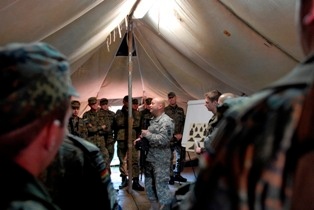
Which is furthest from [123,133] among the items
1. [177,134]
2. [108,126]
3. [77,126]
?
[177,134]

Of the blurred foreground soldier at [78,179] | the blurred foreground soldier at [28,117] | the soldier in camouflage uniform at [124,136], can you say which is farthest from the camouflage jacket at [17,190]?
the soldier in camouflage uniform at [124,136]

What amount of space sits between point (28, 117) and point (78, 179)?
52 centimetres

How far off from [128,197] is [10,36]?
3058 mm

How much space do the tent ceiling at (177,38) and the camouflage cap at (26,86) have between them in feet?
5.67

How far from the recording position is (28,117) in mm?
785

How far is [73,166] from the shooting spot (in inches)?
49.4

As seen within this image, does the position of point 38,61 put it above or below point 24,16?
below

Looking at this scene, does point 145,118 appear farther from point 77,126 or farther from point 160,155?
point 160,155

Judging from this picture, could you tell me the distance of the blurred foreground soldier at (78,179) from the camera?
3.96ft

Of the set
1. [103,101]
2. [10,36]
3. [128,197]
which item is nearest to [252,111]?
[10,36]

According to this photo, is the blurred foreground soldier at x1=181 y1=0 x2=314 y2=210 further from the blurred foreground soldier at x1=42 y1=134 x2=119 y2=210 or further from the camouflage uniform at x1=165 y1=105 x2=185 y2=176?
the camouflage uniform at x1=165 y1=105 x2=185 y2=176

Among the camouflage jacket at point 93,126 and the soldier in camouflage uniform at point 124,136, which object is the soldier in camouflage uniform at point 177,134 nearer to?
the soldier in camouflage uniform at point 124,136

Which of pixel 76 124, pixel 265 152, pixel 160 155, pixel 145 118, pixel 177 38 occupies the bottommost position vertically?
pixel 160 155

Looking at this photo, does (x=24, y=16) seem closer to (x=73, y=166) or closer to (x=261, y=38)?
(x=73, y=166)
